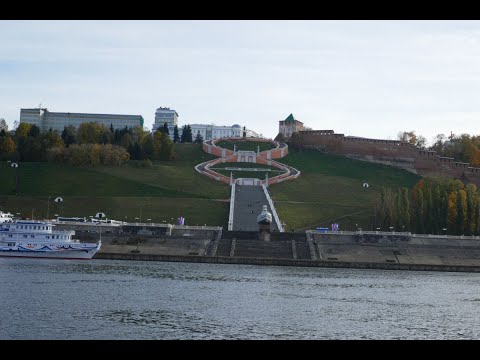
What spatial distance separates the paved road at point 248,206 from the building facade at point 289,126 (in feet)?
126

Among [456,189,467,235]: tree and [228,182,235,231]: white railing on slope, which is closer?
[456,189,467,235]: tree

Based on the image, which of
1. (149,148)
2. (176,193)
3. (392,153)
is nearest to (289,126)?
(392,153)

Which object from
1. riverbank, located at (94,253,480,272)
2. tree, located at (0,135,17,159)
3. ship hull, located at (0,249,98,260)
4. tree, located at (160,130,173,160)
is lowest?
ship hull, located at (0,249,98,260)

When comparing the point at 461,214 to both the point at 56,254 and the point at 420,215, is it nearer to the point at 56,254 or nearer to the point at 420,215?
the point at 420,215

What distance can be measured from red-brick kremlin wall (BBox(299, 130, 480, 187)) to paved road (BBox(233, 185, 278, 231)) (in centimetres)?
3073

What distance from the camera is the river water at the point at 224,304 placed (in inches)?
1107

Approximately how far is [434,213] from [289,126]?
6321cm

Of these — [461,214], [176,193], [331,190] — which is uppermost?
[331,190]

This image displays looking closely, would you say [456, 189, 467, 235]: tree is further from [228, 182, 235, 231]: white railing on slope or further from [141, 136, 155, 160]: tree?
[141, 136, 155, 160]: tree

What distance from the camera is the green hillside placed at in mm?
86625

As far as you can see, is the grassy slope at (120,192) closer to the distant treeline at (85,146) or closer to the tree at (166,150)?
the distant treeline at (85,146)

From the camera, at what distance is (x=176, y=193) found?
9600cm

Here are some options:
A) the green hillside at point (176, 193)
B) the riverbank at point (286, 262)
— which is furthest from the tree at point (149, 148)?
the riverbank at point (286, 262)

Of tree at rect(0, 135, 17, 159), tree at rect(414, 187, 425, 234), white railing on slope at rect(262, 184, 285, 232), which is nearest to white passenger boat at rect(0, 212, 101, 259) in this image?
white railing on slope at rect(262, 184, 285, 232)
